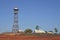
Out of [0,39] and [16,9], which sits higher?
[16,9]

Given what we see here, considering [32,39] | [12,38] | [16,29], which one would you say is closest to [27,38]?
[32,39]

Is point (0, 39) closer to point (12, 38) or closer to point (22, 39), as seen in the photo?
point (12, 38)

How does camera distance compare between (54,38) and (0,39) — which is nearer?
(0,39)

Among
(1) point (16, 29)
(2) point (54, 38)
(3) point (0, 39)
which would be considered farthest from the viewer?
(1) point (16, 29)

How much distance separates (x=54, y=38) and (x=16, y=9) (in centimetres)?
2577

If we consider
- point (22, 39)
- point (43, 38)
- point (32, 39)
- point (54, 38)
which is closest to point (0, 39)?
point (22, 39)

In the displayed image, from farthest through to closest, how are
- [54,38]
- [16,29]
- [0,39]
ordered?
[16,29]
[54,38]
[0,39]

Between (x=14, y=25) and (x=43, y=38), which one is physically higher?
(x=14, y=25)

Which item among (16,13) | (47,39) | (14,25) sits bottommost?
(47,39)

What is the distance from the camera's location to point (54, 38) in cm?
2820

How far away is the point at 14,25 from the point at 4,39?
904 inches

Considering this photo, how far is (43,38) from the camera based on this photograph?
27.5 m

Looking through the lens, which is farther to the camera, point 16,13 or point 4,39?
point 16,13

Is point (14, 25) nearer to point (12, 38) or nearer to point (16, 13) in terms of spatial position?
point (16, 13)
